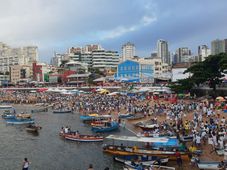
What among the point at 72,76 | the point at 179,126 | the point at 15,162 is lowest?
the point at 15,162

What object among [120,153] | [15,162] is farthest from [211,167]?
[15,162]

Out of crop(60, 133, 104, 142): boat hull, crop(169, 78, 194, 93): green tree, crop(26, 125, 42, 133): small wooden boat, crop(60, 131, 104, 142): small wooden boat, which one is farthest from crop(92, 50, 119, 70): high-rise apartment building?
crop(60, 133, 104, 142): boat hull

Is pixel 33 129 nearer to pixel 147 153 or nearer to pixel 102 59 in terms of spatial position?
pixel 147 153

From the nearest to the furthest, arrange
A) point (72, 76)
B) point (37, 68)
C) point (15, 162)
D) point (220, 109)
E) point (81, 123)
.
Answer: point (15, 162) < point (220, 109) < point (81, 123) < point (72, 76) < point (37, 68)

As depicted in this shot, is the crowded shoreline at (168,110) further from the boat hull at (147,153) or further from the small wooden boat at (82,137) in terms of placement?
the small wooden boat at (82,137)

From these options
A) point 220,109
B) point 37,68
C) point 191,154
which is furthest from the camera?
point 37,68

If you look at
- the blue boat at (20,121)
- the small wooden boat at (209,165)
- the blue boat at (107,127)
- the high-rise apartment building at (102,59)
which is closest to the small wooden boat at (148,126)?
the blue boat at (107,127)

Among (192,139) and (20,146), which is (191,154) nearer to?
(192,139)
